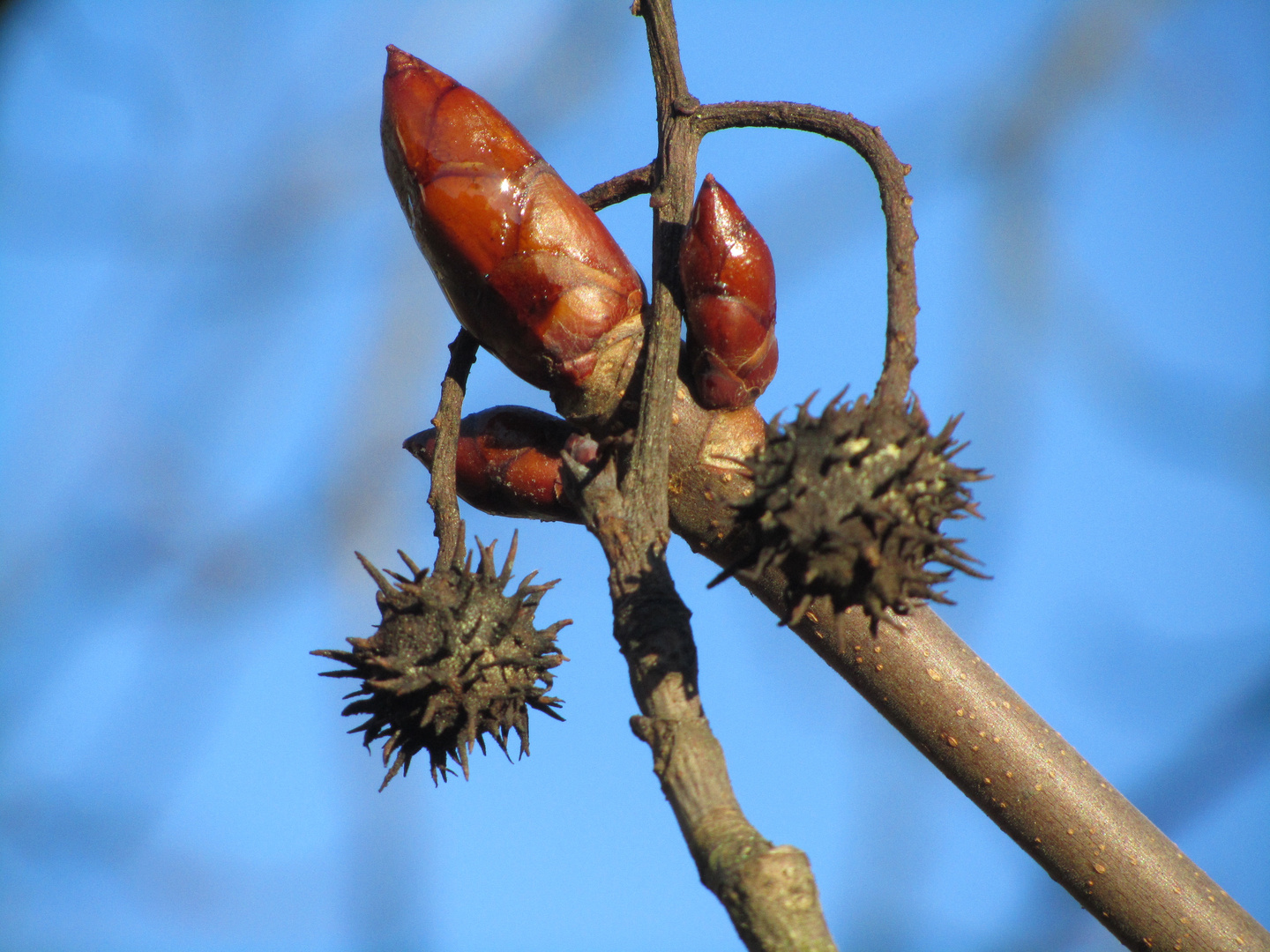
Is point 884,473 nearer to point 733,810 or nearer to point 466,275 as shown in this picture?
point 733,810

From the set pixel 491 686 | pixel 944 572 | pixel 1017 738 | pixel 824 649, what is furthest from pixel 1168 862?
pixel 491 686

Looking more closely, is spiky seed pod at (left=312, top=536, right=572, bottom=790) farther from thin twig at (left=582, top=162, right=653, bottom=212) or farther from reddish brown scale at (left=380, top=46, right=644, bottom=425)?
thin twig at (left=582, top=162, right=653, bottom=212)

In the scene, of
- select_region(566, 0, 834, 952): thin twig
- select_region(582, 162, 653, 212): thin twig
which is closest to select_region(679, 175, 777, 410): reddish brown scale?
select_region(566, 0, 834, 952): thin twig

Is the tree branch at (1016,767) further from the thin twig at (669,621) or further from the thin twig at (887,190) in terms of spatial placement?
Answer: the thin twig at (887,190)

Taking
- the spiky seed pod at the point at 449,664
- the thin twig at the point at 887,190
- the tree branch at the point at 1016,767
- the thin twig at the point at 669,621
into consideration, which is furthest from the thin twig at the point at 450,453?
the thin twig at the point at 887,190

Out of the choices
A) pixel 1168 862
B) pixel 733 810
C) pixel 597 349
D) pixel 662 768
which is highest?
pixel 597 349

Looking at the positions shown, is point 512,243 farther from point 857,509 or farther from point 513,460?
point 857,509
